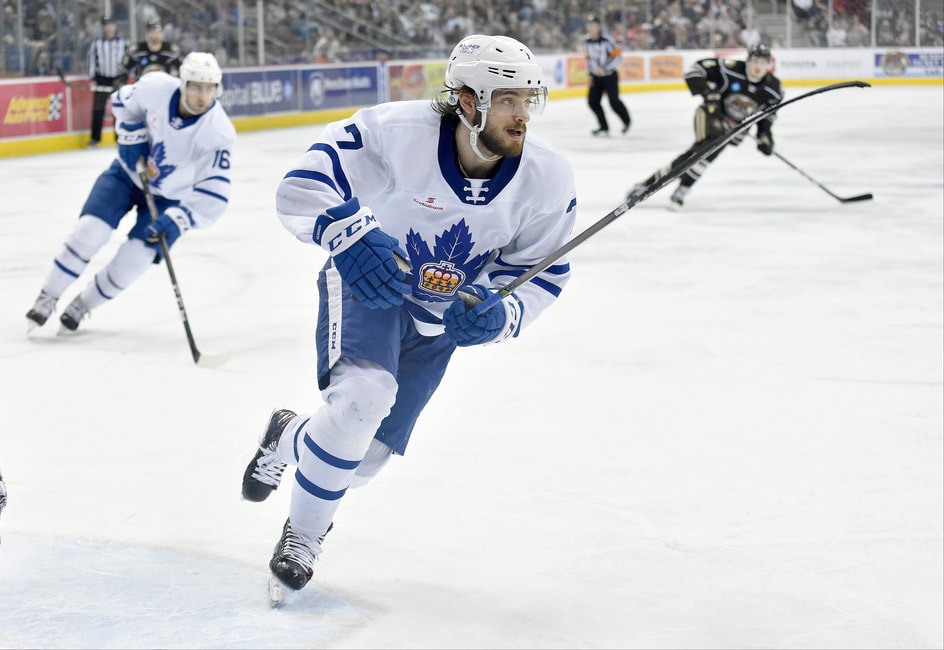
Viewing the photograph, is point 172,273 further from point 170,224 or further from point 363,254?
point 363,254

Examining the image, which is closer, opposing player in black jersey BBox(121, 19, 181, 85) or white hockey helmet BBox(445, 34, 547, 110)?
white hockey helmet BBox(445, 34, 547, 110)

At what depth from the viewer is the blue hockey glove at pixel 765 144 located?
838cm

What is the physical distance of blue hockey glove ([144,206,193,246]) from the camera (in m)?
4.93

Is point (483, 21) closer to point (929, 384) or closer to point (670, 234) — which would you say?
point (670, 234)

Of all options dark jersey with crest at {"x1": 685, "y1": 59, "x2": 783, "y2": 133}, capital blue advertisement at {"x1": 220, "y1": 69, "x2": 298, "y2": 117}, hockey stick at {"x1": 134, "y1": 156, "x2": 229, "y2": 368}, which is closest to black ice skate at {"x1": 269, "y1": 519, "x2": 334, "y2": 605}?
hockey stick at {"x1": 134, "y1": 156, "x2": 229, "y2": 368}

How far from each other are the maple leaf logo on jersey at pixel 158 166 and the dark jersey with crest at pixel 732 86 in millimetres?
4286

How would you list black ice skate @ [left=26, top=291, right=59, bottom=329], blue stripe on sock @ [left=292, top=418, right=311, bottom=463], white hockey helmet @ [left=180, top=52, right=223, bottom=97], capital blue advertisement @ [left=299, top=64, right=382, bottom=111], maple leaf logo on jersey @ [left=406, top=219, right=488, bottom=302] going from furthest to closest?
capital blue advertisement @ [left=299, top=64, right=382, bottom=111] → black ice skate @ [left=26, top=291, right=59, bottom=329] → white hockey helmet @ [left=180, top=52, right=223, bottom=97] → blue stripe on sock @ [left=292, top=418, right=311, bottom=463] → maple leaf logo on jersey @ [left=406, top=219, right=488, bottom=302]

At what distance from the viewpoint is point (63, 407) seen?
13.5ft

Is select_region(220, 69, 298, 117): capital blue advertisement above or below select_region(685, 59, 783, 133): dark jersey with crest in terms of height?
above

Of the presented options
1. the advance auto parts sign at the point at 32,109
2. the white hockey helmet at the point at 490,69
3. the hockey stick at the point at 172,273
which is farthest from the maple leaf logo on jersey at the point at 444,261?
the advance auto parts sign at the point at 32,109

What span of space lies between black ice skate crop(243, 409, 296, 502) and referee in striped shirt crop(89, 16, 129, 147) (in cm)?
939

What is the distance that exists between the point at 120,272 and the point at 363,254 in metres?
2.99

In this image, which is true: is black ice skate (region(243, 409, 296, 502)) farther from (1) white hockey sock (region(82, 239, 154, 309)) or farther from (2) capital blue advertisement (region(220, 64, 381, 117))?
(2) capital blue advertisement (region(220, 64, 381, 117))

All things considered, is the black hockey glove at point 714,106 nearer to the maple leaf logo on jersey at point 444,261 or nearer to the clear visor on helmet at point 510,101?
the maple leaf logo on jersey at point 444,261
